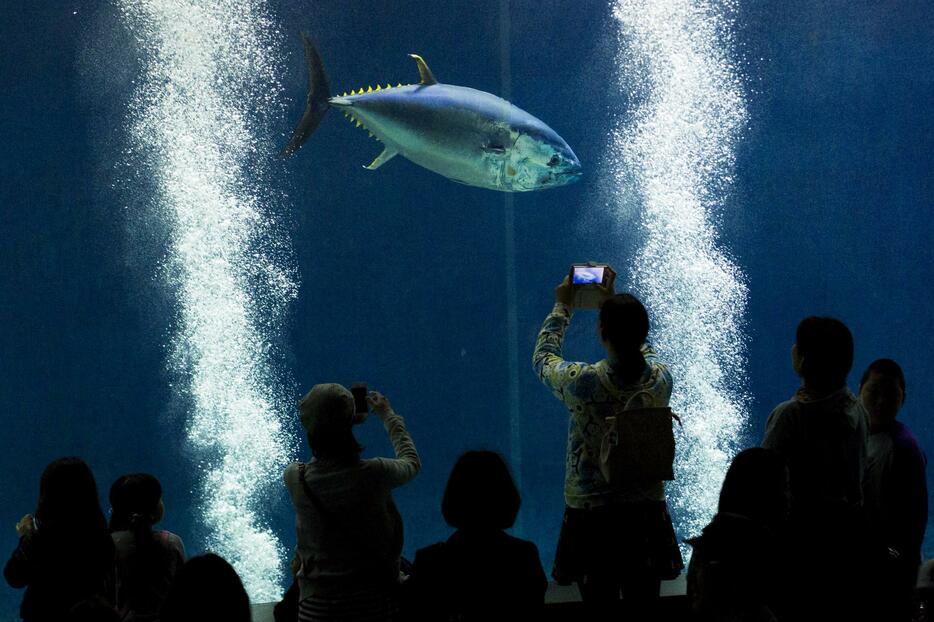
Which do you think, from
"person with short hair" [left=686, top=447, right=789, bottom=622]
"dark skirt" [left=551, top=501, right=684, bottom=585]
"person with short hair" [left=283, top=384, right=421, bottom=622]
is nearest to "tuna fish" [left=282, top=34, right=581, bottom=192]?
"dark skirt" [left=551, top=501, right=684, bottom=585]

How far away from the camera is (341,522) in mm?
2279

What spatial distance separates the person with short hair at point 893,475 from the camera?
8.82 feet

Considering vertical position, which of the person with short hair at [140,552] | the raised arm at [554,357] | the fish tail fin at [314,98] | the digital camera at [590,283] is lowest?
the person with short hair at [140,552]

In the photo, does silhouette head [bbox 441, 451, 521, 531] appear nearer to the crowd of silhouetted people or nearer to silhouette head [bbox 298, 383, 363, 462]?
the crowd of silhouetted people

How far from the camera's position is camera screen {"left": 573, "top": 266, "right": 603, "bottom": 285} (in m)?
2.84

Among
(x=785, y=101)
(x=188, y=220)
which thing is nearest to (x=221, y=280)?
(x=188, y=220)

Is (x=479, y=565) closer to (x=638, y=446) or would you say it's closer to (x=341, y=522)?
(x=341, y=522)

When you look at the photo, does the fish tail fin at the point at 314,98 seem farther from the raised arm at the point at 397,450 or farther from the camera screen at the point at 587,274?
the raised arm at the point at 397,450

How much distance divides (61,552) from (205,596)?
34.9 inches

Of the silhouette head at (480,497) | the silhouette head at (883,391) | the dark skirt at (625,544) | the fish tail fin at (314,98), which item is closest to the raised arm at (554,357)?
the dark skirt at (625,544)

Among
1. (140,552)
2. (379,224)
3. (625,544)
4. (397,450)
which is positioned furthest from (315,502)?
(379,224)

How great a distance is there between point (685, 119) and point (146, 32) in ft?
28.2

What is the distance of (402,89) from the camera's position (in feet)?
17.3

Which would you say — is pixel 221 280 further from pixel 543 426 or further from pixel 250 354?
pixel 543 426
